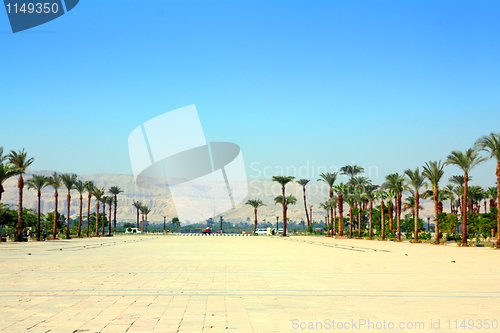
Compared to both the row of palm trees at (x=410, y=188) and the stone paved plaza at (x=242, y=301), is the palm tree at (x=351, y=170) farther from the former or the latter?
the stone paved plaza at (x=242, y=301)

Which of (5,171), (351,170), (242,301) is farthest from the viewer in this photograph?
(351,170)

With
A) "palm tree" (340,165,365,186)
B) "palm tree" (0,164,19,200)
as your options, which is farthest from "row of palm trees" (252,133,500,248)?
"palm tree" (0,164,19,200)

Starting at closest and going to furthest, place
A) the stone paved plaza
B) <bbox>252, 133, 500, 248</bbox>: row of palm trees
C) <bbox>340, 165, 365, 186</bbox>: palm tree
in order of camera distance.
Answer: the stone paved plaza → <bbox>252, 133, 500, 248</bbox>: row of palm trees → <bbox>340, 165, 365, 186</bbox>: palm tree

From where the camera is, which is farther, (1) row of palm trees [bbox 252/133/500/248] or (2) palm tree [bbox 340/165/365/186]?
(2) palm tree [bbox 340/165/365/186]

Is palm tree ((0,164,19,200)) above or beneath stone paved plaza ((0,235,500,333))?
above

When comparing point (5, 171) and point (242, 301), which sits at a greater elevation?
point (5, 171)

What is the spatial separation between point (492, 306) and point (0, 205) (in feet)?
195

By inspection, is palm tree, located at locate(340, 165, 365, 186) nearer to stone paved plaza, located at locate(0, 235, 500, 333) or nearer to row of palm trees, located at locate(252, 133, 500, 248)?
row of palm trees, located at locate(252, 133, 500, 248)

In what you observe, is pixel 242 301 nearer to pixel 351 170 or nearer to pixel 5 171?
pixel 5 171

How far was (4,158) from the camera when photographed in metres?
45.0

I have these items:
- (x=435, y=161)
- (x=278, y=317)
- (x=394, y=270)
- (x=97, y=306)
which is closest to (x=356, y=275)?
(x=394, y=270)

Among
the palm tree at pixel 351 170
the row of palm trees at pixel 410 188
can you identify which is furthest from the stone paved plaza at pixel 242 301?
the palm tree at pixel 351 170

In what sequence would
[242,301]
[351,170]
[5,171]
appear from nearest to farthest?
[242,301], [5,171], [351,170]

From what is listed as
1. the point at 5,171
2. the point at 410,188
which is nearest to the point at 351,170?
the point at 410,188
